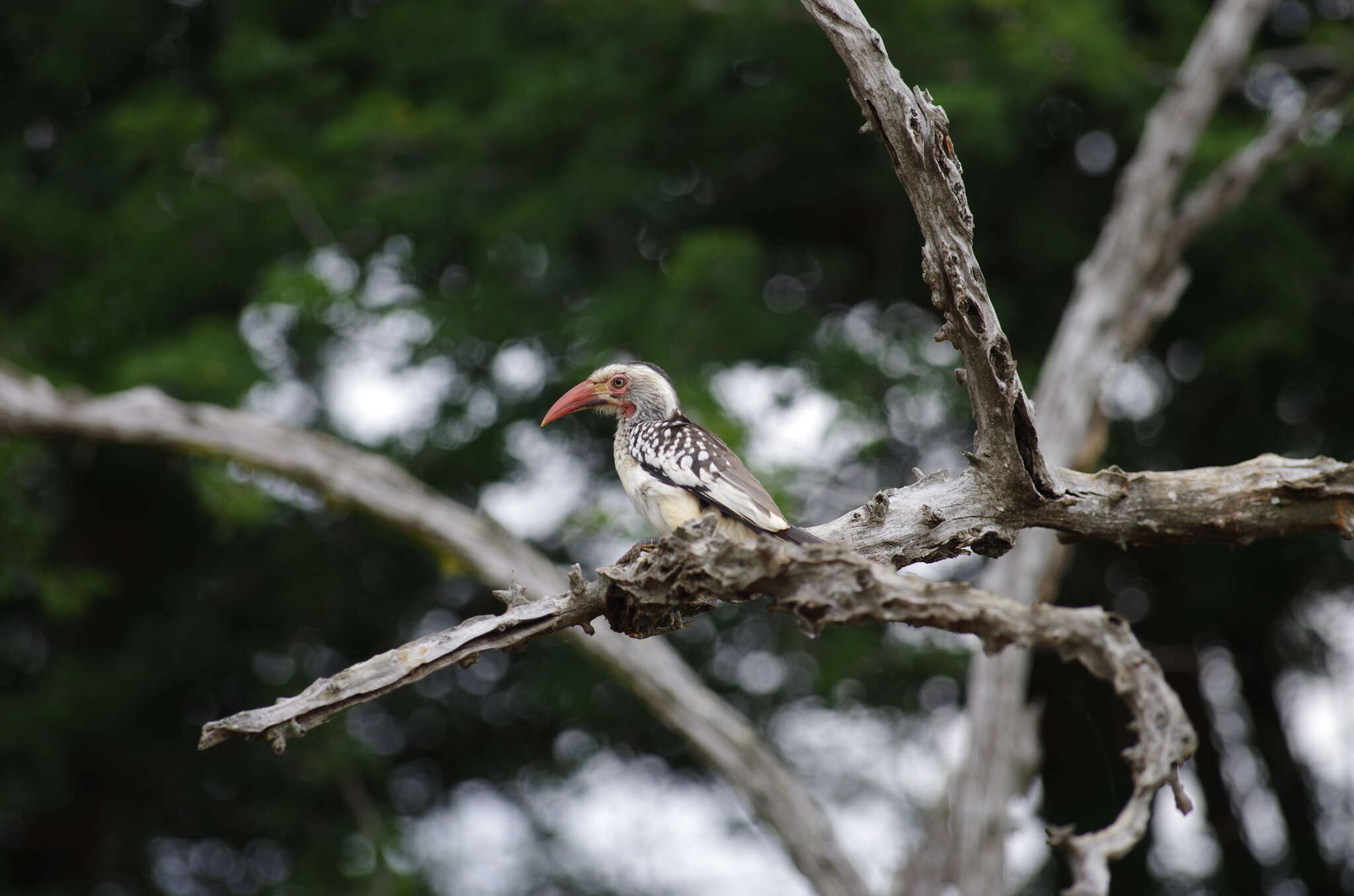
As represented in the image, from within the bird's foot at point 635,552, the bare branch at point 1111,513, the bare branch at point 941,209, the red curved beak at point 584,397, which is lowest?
the red curved beak at point 584,397

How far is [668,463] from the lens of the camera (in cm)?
368

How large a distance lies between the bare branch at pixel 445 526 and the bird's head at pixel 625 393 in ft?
3.25

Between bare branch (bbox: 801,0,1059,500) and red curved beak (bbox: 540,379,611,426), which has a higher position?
bare branch (bbox: 801,0,1059,500)

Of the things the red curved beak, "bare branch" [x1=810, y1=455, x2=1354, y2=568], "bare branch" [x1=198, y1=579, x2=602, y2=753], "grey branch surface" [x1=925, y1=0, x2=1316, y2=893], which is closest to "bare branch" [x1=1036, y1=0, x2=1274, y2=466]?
"grey branch surface" [x1=925, y1=0, x2=1316, y2=893]

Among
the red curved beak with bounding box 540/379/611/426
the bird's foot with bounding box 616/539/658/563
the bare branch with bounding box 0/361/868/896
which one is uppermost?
the bird's foot with bounding box 616/539/658/563

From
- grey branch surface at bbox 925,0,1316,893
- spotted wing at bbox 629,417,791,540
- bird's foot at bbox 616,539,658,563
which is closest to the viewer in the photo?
bird's foot at bbox 616,539,658,563

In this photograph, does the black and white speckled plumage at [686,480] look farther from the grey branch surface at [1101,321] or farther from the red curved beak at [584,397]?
the grey branch surface at [1101,321]

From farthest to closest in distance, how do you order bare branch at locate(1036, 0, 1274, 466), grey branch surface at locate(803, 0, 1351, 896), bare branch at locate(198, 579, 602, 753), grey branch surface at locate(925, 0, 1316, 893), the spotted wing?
1. bare branch at locate(1036, 0, 1274, 466)
2. grey branch surface at locate(925, 0, 1316, 893)
3. grey branch surface at locate(803, 0, 1351, 896)
4. the spotted wing
5. bare branch at locate(198, 579, 602, 753)

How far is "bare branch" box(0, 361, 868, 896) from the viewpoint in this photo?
17.7 ft

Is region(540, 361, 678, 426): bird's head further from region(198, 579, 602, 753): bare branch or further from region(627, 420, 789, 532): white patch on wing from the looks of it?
region(198, 579, 602, 753): bare branch

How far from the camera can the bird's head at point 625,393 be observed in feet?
14.5

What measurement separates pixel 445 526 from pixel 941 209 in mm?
3480

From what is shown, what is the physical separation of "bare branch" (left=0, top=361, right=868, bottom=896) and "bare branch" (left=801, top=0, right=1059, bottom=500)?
279cm

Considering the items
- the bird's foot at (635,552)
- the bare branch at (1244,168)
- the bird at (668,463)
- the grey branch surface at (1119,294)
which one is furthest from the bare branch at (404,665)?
the bare branch at (1244,168)
